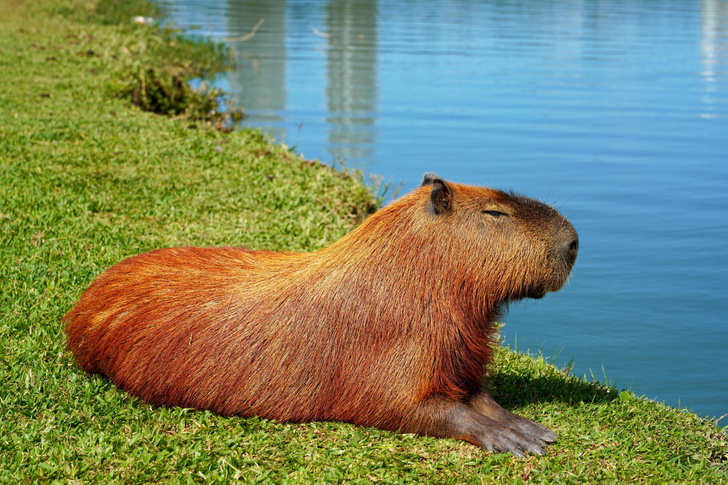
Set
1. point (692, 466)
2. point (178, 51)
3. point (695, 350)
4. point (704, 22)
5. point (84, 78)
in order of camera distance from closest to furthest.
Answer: point (692, 466), point (695, 350), point (84, 78), point (178, 51), point (704, 22)

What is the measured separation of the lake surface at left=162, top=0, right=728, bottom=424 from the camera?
6074mm

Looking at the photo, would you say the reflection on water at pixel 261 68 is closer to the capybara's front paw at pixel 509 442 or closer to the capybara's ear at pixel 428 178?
the capybara's ear at pixel 428 178

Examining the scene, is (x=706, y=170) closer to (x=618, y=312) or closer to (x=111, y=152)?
(x=618, y=312)

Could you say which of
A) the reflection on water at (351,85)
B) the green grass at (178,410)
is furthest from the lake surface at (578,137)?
the green grass at (178,410)

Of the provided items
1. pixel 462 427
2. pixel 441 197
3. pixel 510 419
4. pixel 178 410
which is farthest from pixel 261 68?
pixel 462 427

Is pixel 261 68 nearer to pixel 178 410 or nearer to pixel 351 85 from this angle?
pixel 351 85

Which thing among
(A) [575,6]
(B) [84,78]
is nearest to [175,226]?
(B) [84,78]

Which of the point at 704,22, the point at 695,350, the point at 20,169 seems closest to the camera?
the point at 695,350

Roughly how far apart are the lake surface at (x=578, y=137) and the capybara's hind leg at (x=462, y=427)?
5.99 feet

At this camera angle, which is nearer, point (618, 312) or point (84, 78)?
point (618, 312)

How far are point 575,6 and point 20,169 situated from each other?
33.7 meters

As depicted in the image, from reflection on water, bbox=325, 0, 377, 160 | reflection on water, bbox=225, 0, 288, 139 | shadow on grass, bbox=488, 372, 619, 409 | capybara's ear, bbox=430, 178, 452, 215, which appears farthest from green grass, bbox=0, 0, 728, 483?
reflection on water, bbox=225, 0, 288, 139

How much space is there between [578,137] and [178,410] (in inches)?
366

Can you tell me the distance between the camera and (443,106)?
14023 mm
